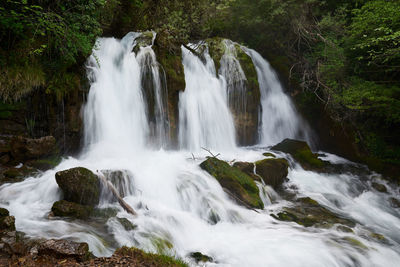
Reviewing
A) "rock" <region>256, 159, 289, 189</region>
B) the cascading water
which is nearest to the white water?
the cascading water

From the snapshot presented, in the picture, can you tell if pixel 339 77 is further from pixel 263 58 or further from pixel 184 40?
pixel 184 40

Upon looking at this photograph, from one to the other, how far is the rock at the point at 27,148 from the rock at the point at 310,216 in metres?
5.86

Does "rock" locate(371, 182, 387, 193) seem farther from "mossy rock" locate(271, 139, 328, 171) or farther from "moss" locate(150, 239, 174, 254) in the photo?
"moss" locate(150, 239, 174, 254)

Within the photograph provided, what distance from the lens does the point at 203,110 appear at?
35.2 feet

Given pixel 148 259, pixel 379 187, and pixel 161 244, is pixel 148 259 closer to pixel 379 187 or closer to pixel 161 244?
pixel 161 244

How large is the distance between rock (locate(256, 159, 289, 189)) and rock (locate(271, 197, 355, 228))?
972mm

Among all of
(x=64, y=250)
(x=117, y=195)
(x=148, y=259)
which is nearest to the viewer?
(x=64, y=250)

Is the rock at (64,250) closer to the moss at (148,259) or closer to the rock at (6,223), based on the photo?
the moss at (148,259)

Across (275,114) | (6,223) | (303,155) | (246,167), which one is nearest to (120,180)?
(6,223)

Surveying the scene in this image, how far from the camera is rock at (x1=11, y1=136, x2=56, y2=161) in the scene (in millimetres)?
6355

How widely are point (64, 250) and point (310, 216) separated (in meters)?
5.23

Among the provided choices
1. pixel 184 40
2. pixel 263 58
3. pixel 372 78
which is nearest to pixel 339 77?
pixel 372 78

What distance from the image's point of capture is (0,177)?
223 inches

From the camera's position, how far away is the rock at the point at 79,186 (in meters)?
4.88
